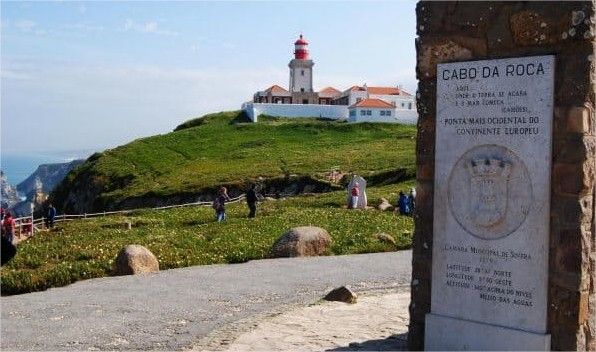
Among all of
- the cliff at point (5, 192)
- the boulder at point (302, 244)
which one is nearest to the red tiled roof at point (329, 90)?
the cliff at point (5, 192)

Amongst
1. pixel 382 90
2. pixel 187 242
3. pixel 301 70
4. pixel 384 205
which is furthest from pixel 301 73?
pixel 187 242

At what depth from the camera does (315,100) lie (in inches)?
4985

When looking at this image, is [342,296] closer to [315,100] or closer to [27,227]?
[27,227]

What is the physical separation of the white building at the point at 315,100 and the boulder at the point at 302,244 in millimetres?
86889

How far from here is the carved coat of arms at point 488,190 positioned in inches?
372

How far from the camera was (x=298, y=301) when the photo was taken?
600 inches

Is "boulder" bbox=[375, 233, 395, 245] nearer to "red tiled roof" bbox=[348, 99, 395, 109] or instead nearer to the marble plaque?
the marble plaque

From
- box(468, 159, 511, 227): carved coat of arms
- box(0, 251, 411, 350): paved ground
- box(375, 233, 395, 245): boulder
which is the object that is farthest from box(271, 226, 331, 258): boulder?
box(468, 159, 511, 227): carved coat of arms

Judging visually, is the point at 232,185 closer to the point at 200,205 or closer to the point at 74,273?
the point at 200,205

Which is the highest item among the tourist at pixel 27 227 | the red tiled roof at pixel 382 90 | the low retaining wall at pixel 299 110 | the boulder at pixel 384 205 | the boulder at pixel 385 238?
the red tiled roof at pixel 382 90

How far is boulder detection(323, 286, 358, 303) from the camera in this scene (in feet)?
47.9

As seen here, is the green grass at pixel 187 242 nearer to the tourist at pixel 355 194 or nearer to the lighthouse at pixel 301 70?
the tourist at pixel 355 194

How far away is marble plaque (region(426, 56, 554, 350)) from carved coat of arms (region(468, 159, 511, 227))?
0.5 inches

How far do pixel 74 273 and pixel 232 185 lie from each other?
42.7m
